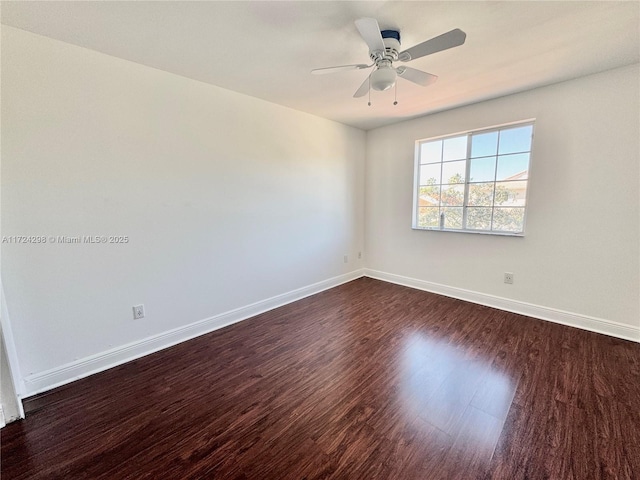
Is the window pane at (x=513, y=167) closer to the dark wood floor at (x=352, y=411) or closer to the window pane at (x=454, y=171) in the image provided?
the window pane at (x=454, y=171)

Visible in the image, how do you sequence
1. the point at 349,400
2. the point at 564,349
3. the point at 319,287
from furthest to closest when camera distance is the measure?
the point at 319,287
the point at 564,349
the point at 349,400

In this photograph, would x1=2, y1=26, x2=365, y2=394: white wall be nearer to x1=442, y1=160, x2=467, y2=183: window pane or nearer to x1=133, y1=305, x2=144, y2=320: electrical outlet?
x1=133, y1=305, x2=144, y2=320: electrical outlet

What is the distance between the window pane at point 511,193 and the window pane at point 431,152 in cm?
86

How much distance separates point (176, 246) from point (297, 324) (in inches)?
56.1

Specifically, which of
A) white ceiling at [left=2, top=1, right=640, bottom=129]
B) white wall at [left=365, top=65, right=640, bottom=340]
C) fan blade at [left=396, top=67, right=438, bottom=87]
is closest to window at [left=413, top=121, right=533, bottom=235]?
white wall at [left=365, top=65, right=640, bottom=340]

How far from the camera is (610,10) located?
60.6 inches

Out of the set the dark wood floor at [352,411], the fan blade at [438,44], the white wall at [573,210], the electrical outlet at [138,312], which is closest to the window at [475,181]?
the white wall at [573,210]

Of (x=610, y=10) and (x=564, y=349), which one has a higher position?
(x=610, y=10)

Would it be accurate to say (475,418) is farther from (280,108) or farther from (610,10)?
(280,108)

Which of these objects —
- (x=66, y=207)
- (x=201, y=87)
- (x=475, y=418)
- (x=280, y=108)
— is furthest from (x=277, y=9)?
(x=475, y=418)

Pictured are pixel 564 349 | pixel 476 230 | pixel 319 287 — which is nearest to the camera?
pixel 564 349

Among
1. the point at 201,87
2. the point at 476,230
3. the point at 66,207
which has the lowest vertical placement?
the point at 476,230

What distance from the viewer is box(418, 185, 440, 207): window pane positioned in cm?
359

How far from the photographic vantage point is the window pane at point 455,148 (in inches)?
129
